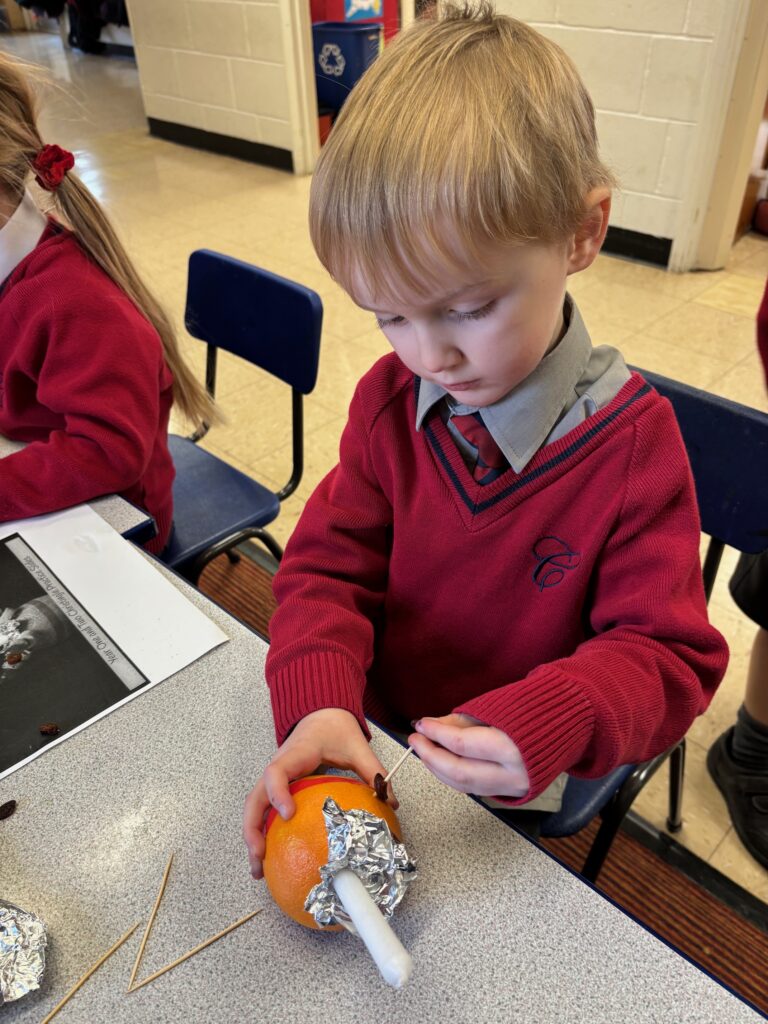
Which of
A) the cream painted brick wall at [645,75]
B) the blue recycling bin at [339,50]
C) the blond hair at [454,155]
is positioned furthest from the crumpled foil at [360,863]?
the blue recycling bin at [339,50]

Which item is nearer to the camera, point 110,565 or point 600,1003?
point 600,1003

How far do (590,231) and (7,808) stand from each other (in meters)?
0.69

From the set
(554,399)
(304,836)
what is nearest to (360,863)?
(304,836)

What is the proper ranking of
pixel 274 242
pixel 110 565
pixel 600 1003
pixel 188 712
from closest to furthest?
pixel 600 1003 < pixel 188 712 < pixel 110 565 < pixel 274 242

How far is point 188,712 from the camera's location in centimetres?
73

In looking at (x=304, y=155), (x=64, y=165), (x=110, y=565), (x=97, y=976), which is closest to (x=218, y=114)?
(x=304, y=155)

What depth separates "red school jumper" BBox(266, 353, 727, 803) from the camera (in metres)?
0.64

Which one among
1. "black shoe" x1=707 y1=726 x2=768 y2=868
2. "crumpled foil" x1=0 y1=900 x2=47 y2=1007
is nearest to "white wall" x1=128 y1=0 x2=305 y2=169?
"black shoe" x1=707 y1=726 x2=768 y2=868

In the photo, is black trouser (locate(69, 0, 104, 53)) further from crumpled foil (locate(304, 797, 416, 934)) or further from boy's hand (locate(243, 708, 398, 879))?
crumpled foil (locate(304, 797, 416, 934))

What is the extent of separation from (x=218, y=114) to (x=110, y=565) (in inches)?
192

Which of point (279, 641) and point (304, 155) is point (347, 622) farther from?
point (304, 155)

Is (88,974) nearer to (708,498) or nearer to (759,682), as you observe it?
(708,498)

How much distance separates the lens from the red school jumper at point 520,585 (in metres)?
0.64

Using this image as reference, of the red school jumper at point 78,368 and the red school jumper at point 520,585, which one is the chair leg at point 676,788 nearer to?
the red school jumper at point 520,585
